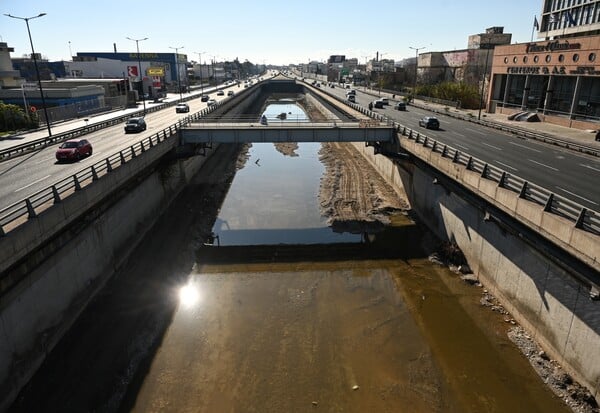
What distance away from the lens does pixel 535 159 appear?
33906mm

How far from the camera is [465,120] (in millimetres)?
60531

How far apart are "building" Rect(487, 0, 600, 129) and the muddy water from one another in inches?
1476

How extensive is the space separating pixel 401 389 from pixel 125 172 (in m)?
23.7

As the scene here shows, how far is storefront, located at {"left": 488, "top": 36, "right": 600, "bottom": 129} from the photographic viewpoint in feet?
173

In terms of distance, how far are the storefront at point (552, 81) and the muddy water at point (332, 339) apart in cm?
3720

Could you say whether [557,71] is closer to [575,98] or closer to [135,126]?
[575,98]

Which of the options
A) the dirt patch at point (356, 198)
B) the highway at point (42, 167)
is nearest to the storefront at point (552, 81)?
the dirt patch at point (356, 198)

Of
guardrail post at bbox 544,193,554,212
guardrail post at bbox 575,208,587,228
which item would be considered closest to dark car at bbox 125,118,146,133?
guardrail post at bbox 544,193,554,212

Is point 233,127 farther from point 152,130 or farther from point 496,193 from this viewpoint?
point 496,193

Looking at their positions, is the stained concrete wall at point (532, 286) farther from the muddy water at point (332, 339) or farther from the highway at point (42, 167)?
the highway at point (42, 167)

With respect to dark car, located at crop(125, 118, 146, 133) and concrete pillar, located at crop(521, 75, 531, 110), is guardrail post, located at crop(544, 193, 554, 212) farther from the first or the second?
concrete pillar, located at crop(521, 75, 531, 110)

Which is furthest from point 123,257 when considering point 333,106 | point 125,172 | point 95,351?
point 333,106

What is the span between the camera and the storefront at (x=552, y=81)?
52.8m

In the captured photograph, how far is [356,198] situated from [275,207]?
8769mm
